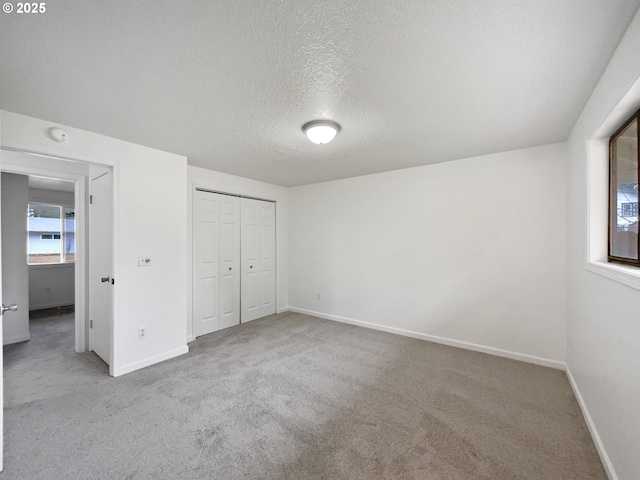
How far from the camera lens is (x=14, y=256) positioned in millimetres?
3582

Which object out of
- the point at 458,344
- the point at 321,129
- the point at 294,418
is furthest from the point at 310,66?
the point at 458,344

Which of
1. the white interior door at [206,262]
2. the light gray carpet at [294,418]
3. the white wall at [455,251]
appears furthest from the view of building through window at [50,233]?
the white wall at [455,251]

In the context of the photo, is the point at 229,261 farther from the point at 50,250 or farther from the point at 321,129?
the point at 50,250

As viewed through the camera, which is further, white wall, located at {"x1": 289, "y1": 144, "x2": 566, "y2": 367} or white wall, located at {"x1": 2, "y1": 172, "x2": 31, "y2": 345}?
white wall, located at {"x1": 2, "y1": 172, "x2": 31, "y2": 345}

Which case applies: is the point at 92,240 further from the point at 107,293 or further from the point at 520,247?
the point at 520,247

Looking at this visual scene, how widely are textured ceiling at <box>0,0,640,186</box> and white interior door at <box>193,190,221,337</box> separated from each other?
1.36 meters

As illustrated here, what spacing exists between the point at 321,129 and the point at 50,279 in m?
6.45

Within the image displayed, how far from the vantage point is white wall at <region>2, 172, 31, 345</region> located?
3.51 metres

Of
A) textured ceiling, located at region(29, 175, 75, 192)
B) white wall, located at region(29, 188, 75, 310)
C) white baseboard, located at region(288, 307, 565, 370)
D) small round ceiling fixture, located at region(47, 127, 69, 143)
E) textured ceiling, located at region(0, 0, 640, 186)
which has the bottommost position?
white baseboard, located at region(288, 307, 565, 370)

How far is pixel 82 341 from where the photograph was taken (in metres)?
3.22

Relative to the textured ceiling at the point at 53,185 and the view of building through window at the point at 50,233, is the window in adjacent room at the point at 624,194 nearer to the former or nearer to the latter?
the textured ceiling at the point at 53,185

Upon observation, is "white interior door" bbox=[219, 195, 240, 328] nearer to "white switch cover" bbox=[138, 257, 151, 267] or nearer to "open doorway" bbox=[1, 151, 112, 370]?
"white switch cover" bbox=[138, 257, 151, 267]
